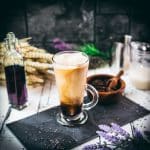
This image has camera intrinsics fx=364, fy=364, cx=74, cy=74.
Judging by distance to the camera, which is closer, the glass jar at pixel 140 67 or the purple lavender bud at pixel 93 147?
the purple lavender bud at pixel 93 147

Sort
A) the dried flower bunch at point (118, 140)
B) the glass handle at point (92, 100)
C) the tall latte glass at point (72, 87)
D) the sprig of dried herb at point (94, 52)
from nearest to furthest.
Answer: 1. the dried flower bunch at point (118, 140)
2. the tall latte glass at point (72, 87)
3. the glass handle at point (92, 100)
4. the sprig of dried herb at point (94, 52)

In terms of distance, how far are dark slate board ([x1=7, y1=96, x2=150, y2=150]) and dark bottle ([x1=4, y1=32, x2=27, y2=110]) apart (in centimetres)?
12

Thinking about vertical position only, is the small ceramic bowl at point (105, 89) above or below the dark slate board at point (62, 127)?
above

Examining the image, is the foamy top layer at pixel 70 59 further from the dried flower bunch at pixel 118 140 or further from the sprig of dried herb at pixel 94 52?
the sprig of dried herb at pixel 94 52

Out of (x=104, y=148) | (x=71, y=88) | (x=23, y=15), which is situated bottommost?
(x=104, y=148)

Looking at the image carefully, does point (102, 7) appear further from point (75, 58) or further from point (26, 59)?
point (75, 58)

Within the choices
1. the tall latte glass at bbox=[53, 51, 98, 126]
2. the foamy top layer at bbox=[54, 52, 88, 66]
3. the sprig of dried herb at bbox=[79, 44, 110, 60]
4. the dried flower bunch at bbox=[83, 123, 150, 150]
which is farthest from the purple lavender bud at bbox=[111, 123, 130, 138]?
Answer: the sprig of dried herb at bbox=[79, 44, 110, 60]

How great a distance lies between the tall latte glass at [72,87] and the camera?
49.6 inches

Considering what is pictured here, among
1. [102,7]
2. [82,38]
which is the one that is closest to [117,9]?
[102,7]

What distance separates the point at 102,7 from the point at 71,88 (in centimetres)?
81

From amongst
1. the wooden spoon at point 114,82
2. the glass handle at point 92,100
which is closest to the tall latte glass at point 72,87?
the glass handle at point 92,100

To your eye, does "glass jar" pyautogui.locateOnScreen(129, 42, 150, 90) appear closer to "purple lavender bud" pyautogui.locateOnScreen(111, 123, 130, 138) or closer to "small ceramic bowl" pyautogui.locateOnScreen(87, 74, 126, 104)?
"small ceramic bowl" pyautogui.locateOnScreen(87, 74, 126, 104)

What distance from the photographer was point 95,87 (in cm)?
146

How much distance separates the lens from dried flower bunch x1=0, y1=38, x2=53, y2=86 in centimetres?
156
